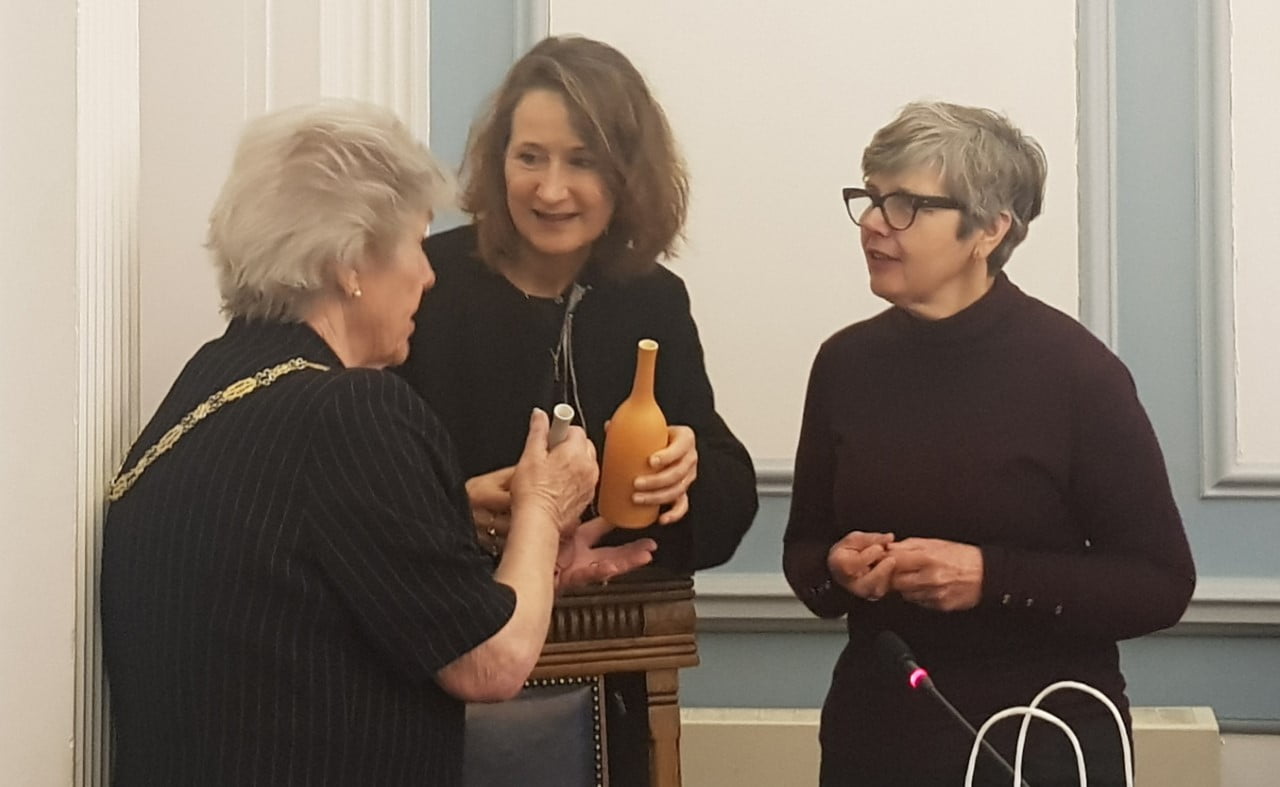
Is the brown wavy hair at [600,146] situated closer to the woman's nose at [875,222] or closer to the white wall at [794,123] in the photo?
the white wall at [794,123]

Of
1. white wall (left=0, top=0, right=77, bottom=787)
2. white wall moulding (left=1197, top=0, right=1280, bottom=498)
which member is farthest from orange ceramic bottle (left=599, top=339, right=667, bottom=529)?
white wall moulding (left=1197, top=0, right=1280, bottom=498)

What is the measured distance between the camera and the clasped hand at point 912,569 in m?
1.49

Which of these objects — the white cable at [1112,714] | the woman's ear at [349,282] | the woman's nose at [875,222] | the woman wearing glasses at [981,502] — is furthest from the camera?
the woman's nose at [875,222]

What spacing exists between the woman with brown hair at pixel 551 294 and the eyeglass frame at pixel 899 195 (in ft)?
0.89

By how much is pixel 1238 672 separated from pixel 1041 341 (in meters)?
0.55

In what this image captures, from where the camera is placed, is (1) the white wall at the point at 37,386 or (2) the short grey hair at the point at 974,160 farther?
(2) the short grey hair at the point at 974,160

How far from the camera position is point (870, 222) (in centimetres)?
162

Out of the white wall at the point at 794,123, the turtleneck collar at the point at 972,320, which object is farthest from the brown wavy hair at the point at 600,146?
the turtleneck collar at the point at 972,320

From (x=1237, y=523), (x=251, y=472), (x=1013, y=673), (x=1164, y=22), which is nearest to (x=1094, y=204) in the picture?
(x=1164, y=22)

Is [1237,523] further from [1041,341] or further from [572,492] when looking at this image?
[572,492]

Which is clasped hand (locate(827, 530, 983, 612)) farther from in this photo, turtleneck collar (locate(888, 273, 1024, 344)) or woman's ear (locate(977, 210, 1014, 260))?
woman's ear (locate(977, 210, 1014, 260))

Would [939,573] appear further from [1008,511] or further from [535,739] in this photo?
[535,739]

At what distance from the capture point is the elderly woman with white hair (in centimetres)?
104

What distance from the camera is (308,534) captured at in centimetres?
104
